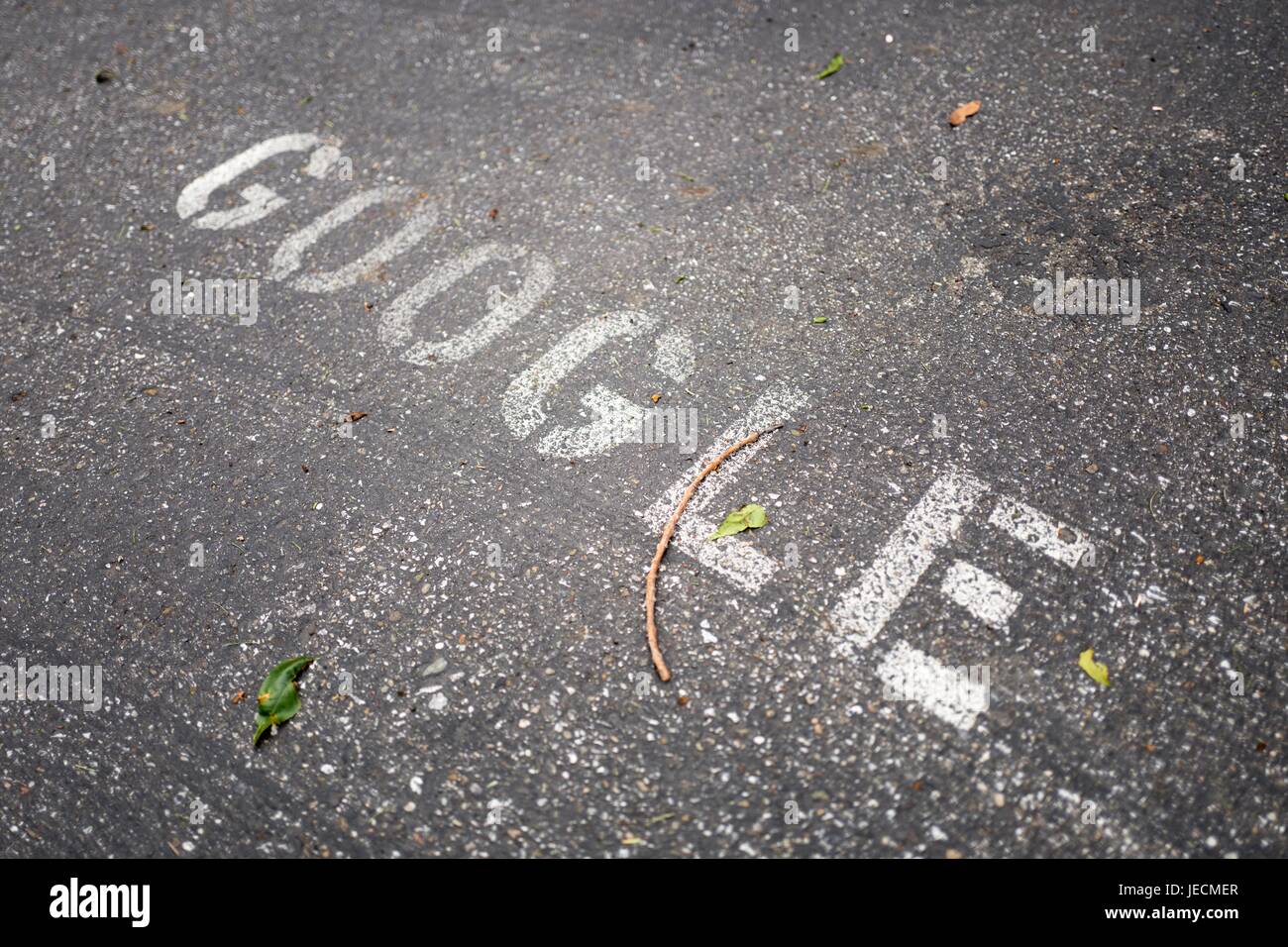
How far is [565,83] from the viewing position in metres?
4.83

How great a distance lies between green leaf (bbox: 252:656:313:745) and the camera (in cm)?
278

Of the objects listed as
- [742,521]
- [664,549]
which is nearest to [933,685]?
[742,521]

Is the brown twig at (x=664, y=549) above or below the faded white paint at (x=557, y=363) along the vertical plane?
below

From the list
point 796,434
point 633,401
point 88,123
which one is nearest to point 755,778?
point 796,434

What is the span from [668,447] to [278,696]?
1.47 m

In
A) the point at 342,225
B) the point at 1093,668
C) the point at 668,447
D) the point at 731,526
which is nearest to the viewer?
the point at 1093,668

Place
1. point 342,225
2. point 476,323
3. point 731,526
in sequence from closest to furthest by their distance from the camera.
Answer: point 731,526, point 476,323, point 342,225

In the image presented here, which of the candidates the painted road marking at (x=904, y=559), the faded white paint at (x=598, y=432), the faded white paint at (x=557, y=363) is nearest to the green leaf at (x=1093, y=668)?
the painted road marking at (x=904, y=559)

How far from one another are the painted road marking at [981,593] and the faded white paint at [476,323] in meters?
1.95

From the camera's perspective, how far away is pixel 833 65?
471 centimetres

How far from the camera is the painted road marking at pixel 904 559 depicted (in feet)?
9.20

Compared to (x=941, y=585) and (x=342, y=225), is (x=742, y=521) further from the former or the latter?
(x=342, y=225)

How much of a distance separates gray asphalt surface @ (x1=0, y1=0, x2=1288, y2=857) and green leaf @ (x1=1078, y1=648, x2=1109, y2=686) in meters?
0.04

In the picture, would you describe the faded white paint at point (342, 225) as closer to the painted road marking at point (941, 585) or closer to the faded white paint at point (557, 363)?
the faded white paint at point (557, 363)
